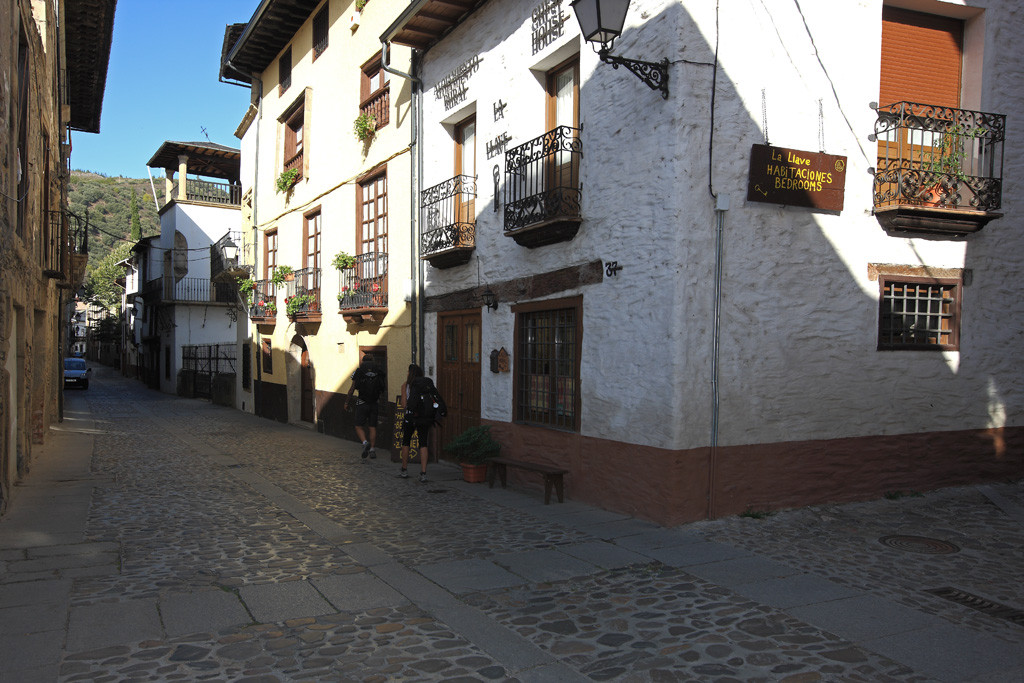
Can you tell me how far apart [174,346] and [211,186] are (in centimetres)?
719

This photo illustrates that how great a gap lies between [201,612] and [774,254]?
587cm

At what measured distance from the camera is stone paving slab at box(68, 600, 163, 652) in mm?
4496

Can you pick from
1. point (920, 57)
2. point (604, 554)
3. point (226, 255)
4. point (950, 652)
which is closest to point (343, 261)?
point (604, 554)

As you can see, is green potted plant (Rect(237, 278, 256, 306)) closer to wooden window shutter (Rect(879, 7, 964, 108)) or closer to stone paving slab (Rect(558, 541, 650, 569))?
stone paving slab (Rect(558, 541, 650, 569))

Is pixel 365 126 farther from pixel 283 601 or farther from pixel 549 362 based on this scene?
pixel 283 601

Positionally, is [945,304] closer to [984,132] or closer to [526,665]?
[984,132]

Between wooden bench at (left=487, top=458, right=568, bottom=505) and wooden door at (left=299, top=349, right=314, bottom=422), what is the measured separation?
9080mm

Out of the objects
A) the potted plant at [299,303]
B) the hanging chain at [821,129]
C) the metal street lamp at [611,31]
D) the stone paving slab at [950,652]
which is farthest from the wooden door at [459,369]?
the stone paving slab at [950,652]

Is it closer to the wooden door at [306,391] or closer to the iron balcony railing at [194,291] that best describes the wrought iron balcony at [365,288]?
the wooden door at [306,391]

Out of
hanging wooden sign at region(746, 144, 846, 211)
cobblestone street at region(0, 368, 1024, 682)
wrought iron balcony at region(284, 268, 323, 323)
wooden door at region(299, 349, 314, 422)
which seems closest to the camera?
cobblestone street at region(0, 368, 1024, 682)

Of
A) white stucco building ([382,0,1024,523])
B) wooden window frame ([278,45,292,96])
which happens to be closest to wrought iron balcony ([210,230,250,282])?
wooden window frame ([278,45,292,96])

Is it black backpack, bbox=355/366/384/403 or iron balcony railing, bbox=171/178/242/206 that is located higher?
iron balcony railing, bbox=171/178/242/206

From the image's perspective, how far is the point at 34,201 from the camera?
11086 millimetres

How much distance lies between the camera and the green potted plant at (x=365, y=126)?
1400 centimetres
